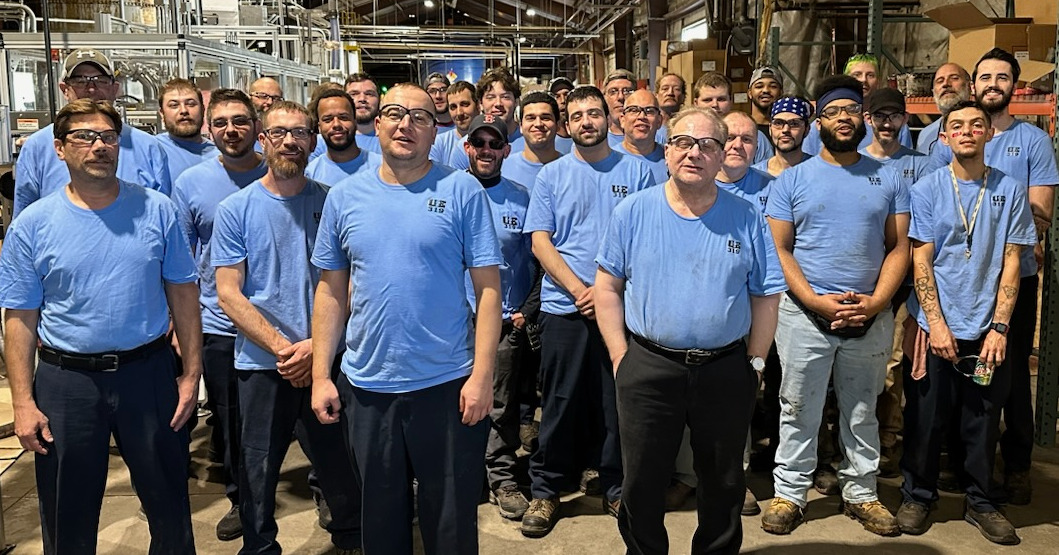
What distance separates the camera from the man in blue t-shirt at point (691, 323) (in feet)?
9.59

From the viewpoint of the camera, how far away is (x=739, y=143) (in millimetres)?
3965

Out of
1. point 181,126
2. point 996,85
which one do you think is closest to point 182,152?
point 181,126

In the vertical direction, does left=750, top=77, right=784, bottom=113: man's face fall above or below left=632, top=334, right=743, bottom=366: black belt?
above

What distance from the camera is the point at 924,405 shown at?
12.5 ft

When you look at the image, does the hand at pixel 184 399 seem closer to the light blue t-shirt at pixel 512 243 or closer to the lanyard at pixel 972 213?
the light blue t-shirt at pixel 512 243

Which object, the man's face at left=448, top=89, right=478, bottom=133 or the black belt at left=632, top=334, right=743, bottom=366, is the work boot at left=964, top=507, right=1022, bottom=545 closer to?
the black belt at left=632, top=334, right=743, bottom=366

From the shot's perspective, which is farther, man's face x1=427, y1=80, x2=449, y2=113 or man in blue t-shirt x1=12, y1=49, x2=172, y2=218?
man's face x1=427, y1=80, x2=449, y2=113

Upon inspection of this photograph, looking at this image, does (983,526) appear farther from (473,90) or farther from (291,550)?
(473,90)

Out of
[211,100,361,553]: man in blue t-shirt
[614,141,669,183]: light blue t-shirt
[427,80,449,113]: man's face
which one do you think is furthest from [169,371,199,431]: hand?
[427,80,449,113]: man's face

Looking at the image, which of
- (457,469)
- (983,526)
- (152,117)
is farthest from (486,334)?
(152,117)

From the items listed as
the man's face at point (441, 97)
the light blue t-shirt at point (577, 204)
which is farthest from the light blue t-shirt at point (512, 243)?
the man's face at point (441, 97)

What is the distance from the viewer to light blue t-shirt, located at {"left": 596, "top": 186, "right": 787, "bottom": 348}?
2916 mm

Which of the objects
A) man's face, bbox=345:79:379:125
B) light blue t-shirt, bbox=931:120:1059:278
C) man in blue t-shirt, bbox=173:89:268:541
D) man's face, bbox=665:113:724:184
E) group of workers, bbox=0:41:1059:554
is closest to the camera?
group of workers, bbox=0:41:1059:554

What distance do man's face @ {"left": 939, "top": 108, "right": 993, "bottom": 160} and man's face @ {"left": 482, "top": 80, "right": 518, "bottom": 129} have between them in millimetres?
2574
